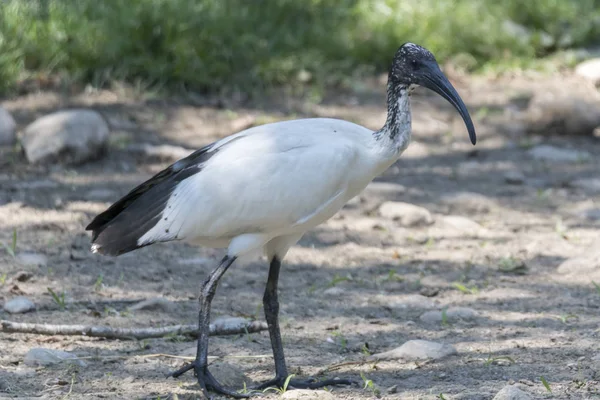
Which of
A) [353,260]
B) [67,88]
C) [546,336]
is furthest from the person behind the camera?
[67,88]

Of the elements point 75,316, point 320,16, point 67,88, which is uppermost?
point 320,16

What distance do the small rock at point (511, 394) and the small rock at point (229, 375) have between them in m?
1.08

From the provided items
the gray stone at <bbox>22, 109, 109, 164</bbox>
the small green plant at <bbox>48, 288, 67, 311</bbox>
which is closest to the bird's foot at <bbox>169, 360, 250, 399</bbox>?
the small green plant at <bbox>48, 288, 67, 311</bbox>

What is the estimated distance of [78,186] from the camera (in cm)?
650

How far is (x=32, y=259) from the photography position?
534 centimetres

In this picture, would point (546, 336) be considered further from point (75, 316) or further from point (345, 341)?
point (75, 316)

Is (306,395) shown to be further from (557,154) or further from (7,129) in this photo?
(557,154)

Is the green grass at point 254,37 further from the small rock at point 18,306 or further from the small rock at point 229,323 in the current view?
the small rock at point 229,323

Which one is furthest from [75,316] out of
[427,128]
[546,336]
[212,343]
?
[427,128]

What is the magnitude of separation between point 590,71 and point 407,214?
380 cm

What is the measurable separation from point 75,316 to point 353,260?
71.1 inches

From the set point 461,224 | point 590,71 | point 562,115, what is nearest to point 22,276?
point 461,224

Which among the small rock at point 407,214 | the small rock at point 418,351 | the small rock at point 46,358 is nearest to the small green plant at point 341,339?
the small rock at point 418,351

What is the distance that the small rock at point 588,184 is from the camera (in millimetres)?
7164
